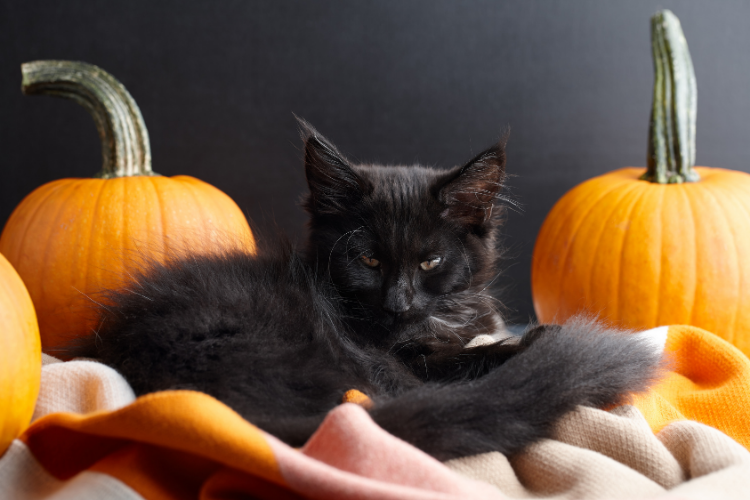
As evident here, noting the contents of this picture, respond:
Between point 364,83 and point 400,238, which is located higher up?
point 364,83

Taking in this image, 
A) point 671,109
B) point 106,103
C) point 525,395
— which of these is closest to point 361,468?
point 525,395

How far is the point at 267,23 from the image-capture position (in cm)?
217

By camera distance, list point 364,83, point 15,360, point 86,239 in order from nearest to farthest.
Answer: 1. point 15,360
2. point 86,239
3. point 364,83

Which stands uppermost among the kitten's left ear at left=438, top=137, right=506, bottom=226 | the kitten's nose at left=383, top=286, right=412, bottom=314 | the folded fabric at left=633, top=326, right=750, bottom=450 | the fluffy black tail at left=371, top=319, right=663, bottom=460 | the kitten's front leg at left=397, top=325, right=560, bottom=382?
the kitten's left ear at left=438, top=137, right=506, bottom=226

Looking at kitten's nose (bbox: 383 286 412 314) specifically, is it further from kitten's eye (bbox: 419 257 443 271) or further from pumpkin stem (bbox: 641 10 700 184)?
pumpkin stem (bbox: 641 10 700 184)

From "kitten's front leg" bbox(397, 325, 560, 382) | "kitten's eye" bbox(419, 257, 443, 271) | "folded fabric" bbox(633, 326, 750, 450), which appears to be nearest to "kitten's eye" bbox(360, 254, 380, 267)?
"kitten's eye" bbox(419, 257, 443, 271)

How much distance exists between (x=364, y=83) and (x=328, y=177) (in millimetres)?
1116

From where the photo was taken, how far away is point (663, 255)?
64.1 inches

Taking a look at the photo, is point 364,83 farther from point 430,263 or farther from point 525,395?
point 525,395

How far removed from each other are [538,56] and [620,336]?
59.4 inches

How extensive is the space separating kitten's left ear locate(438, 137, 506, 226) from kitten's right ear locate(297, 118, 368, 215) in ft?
0.67

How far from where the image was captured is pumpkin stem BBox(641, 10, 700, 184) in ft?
5.76

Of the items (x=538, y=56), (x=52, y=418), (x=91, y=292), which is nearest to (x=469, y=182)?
(x=52, y=418)

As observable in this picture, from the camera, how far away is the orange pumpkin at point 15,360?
84 centimetres
